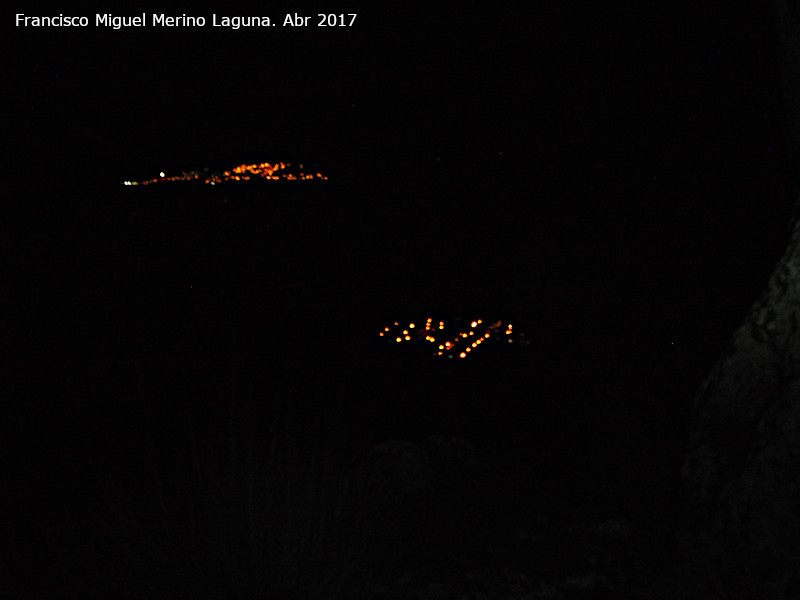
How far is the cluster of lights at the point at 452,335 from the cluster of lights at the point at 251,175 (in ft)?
2.31

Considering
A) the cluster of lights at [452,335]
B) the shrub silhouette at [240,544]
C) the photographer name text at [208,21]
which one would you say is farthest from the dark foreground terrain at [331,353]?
the photographer name text at [208,21]

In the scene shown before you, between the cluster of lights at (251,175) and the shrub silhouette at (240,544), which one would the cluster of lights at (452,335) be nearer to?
the cluster of lights at (251,175)

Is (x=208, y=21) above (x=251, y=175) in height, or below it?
above

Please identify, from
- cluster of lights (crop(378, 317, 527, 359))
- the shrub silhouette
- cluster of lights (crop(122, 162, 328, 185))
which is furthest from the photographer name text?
the shrub silhouette

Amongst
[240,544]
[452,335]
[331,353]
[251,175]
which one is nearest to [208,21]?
[251,175]

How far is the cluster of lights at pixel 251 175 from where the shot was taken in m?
2.97

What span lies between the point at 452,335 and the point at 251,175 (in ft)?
3.47

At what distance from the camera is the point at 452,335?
3025 millimetres

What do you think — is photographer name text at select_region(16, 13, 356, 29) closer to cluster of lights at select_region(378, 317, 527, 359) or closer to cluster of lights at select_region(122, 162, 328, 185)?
cluster of lights at select_region(122, 162, 328, 185)

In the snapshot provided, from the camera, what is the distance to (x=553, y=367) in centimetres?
298

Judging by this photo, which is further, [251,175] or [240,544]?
[251,175]

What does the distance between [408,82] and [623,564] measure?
6.60ft

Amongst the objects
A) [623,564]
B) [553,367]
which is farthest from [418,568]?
[553,367]

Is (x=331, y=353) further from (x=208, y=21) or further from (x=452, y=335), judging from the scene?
(x=208, y=21)
